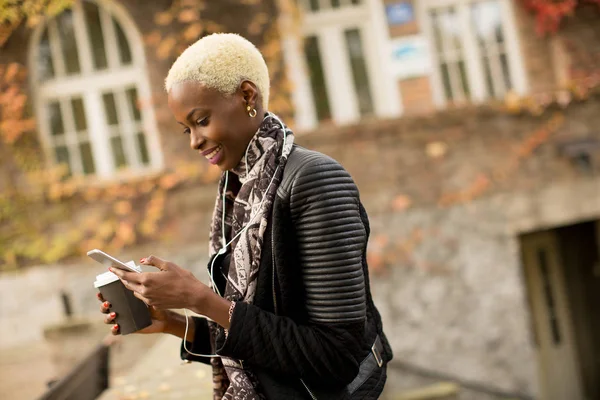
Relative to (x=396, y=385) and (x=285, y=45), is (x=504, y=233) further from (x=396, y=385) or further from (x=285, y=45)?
(x=285, y=45)

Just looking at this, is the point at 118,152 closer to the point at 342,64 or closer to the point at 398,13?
the point at 342,64

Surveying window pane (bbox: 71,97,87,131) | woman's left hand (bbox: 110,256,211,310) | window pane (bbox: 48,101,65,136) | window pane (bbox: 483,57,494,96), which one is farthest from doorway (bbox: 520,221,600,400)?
woman's left hand (bbox: 110,256,211,310)

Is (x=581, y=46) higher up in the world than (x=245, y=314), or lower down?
higher up

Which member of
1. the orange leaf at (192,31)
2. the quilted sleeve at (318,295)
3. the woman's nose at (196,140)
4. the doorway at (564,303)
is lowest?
the doorway at (564,303)

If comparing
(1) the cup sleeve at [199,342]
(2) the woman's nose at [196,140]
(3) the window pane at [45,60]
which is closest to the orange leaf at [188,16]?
(3) the window pane at [45,60]

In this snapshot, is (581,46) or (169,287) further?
(581,46)

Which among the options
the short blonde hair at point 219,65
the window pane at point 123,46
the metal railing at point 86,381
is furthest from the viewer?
the window pane at point 123,46

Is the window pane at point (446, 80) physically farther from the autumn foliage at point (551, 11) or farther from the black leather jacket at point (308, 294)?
the black leather jacket at point (308, 294)

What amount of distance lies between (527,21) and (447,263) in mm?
3255

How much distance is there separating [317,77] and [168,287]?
726 cm

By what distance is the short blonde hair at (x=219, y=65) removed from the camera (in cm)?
167

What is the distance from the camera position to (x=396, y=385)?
7.95 m

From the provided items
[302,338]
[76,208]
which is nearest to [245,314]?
[302,338]

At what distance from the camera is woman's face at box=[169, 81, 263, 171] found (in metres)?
1.68
